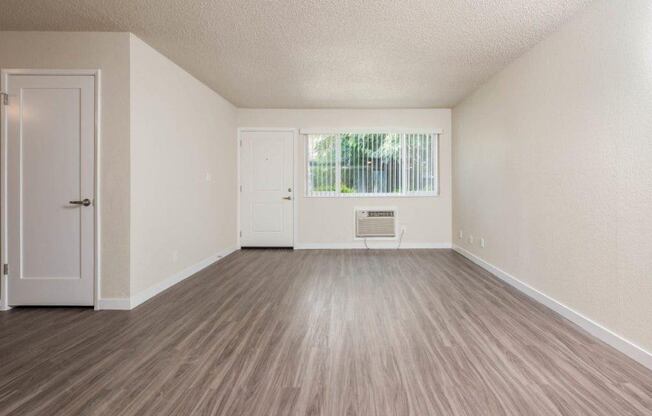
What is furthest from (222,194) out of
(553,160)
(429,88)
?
(553,160)

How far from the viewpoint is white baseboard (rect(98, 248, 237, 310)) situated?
304 cm

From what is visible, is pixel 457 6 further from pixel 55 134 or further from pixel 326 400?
pixel 55 134

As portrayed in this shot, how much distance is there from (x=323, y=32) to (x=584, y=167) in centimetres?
237

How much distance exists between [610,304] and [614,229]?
1.67 ft

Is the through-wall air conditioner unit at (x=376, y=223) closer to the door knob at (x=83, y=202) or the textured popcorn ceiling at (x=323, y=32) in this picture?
the textured popcorn ceiling at (x=323, y=32)

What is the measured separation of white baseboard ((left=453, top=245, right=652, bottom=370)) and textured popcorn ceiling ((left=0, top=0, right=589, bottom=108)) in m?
2.33

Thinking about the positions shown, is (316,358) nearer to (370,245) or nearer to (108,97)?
(108,97)

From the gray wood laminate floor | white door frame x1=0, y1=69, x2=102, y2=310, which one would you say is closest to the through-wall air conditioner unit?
the gray wood laminate floor

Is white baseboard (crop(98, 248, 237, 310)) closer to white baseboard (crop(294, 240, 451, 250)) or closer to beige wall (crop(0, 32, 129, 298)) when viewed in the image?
beige wall (crop(0, 32, 129, 298))

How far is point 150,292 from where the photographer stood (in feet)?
11.0

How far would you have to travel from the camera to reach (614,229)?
7.54 ft

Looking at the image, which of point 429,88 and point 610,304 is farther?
point 429,88

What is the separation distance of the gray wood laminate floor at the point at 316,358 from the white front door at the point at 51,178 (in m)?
0.48

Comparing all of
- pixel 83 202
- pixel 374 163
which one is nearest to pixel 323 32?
pixel 83 202
